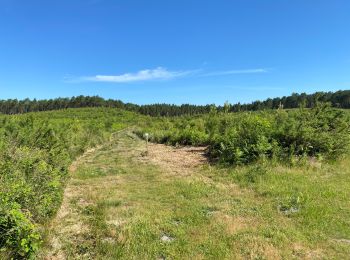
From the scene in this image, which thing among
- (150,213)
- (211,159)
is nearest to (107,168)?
(211,159)

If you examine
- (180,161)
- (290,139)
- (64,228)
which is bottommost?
(64,228)

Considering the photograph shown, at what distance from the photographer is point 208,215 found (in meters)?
6.74

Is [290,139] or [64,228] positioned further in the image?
[290,139]

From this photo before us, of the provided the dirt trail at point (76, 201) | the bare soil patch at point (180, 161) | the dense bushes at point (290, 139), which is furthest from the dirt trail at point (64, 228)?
the dense bushes at point (290, 139)

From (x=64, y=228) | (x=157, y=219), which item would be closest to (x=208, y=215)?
(x=157, y=219)

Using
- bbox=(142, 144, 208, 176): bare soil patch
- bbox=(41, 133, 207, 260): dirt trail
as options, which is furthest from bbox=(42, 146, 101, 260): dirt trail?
bbox=(142, 144, 208, 176): bare soil patch

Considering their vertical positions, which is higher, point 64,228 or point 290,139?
point 290,139

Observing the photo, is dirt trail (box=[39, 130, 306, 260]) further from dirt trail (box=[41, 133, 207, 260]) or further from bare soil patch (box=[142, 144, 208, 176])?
bare soil patch (box=[142, 144, 208, 176])

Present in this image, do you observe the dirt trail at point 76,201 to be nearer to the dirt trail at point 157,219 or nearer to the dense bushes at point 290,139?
the dirt trail at point 157,219

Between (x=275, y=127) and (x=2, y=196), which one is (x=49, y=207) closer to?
(x=2, y=196)

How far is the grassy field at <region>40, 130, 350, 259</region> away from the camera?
5.22 m

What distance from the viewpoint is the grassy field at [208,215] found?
17.1 feet

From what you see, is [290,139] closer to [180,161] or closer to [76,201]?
[180,161]

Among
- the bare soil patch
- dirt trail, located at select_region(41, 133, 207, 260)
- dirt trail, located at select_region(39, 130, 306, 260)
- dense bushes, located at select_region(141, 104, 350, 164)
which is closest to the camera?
dirt trail, located at select_region(39, 130, 306, 260)
